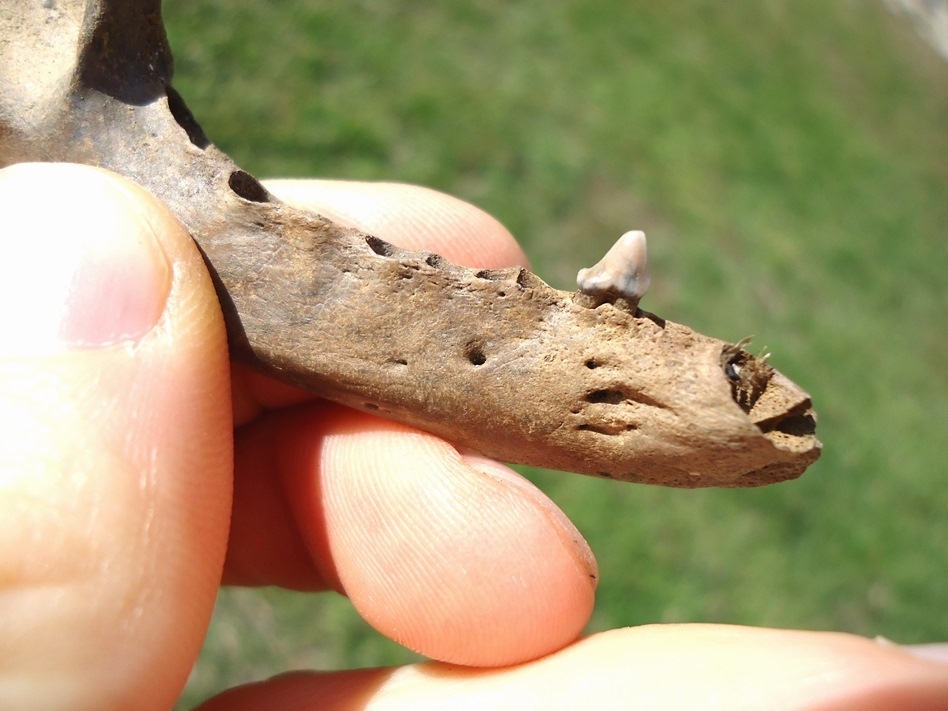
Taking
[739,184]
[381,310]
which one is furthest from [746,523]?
[381,310]

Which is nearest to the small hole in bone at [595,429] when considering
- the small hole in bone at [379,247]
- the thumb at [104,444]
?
the small hole in bone at [379,247]

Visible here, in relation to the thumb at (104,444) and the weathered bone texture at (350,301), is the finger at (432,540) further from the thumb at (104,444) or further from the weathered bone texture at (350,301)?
the thumb at (104,444)

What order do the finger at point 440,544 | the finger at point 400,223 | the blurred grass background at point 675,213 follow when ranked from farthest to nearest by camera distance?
1. the blurred grass background at point 675,213
2. the finger at point 400,223
3. the finger at point 440,544

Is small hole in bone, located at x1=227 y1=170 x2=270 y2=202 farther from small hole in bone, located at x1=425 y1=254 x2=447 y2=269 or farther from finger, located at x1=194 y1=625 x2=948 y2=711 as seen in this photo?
finger, located at x1=194 y1=625 x2=948 y2=711

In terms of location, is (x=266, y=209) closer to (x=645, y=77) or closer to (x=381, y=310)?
(x=381, y=310)

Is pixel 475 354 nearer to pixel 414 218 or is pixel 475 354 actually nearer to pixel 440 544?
pixel 440 544

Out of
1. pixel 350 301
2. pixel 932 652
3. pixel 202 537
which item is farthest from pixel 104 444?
pixel 932 652

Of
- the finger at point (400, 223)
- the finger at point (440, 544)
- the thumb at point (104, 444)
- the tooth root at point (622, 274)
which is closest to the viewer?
the thumb at point (104, 444)

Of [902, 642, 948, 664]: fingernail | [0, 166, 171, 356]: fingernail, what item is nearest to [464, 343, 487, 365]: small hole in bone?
[0, 166, 171, 356]: fingernail
